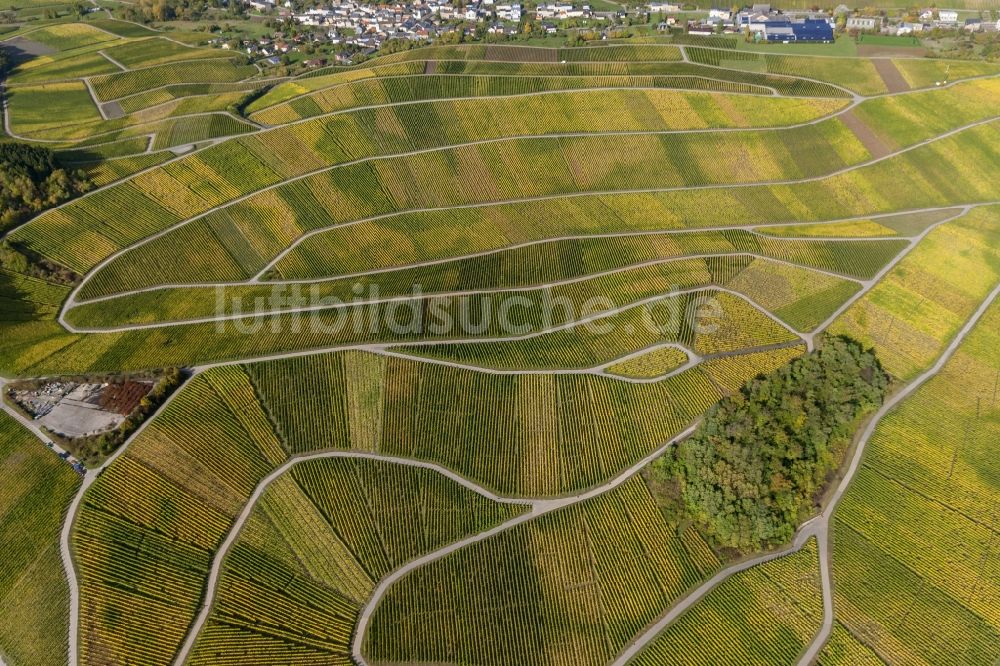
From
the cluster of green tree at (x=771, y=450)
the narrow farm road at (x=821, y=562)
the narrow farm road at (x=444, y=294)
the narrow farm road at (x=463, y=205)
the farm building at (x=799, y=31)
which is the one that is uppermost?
the farm building at (x=799, y=31)

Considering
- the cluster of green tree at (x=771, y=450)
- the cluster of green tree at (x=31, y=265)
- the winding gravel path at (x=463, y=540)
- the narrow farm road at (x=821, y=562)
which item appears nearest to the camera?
the winding gravel path at (x=463, y=540)

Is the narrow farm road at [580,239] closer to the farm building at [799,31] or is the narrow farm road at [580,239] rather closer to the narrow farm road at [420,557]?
the narrow farm road at [420,557]

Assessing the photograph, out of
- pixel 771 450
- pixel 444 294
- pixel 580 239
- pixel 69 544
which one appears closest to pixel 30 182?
pixel 69 544

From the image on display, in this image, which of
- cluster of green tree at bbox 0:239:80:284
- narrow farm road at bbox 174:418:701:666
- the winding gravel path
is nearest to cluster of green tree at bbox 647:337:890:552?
the winding gravel path

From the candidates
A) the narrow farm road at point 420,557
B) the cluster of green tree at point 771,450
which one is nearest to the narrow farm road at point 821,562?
the cluster of green tree at point 771,450

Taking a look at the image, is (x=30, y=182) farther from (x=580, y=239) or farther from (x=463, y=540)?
(x=463, y=540)
